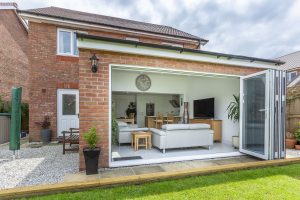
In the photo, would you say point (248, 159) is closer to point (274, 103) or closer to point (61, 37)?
point (274, 103)

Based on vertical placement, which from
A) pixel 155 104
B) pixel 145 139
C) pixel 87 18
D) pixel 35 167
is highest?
pixel 87 18

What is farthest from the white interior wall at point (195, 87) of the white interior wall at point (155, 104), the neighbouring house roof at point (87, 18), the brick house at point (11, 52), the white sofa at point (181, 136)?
the brick house at point (11, 52)

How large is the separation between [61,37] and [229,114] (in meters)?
9.21

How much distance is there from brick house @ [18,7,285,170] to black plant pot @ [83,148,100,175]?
1.30 feet

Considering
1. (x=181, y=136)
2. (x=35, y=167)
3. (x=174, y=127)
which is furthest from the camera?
(x=181, y=136)

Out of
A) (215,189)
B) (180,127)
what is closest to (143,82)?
(180,127)

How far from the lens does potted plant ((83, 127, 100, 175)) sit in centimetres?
405

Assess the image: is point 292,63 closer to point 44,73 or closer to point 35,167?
point 44,73

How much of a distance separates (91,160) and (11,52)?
12101mm

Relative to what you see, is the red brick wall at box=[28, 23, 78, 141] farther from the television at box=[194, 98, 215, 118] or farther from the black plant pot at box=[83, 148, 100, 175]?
the television at box=[194, 98, 215, 118]

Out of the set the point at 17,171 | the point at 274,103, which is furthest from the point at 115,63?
the point at 274,103

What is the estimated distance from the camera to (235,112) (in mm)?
7301

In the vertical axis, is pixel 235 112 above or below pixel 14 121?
above

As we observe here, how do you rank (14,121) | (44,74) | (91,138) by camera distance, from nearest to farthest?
(91,138)
(14,121)
(44,74)
